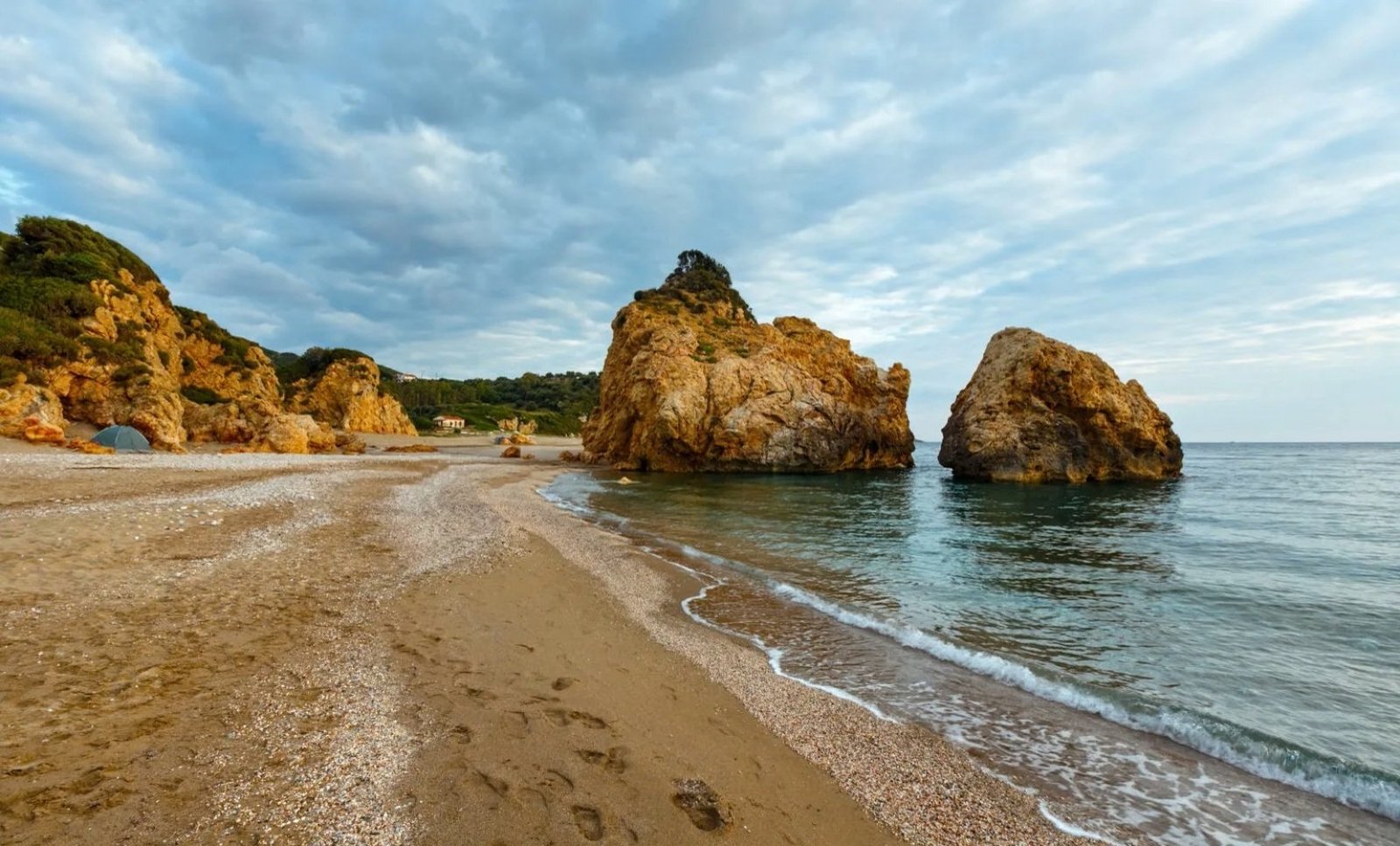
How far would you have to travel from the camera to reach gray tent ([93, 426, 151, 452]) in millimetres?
29094

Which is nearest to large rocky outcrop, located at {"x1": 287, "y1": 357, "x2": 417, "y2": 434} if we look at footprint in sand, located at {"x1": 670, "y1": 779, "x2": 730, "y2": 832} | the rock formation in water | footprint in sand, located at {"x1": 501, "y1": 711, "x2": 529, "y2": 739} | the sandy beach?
the rock formation in water

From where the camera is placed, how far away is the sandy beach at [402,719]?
3740 millimetres

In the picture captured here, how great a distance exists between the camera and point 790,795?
15.2 ft

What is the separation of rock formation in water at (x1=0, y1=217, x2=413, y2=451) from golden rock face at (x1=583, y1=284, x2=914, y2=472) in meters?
25.1

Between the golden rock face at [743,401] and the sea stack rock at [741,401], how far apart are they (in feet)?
0.29

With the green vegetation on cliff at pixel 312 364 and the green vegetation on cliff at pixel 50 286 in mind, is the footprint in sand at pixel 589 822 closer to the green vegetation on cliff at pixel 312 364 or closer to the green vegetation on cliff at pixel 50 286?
the green vegetation on cliff at pixel 50 286

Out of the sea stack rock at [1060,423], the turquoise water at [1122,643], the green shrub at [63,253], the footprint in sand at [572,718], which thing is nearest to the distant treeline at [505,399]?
the green shrub at [63,253]

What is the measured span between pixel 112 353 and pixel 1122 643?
161 feet

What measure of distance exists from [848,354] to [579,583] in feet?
151

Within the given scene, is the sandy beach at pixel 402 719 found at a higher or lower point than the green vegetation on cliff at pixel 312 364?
lower

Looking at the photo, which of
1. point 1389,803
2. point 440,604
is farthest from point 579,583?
point 1389,803

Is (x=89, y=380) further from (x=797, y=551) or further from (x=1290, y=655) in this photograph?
(x=1290, y=655)

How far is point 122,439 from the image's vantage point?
97.0 feet

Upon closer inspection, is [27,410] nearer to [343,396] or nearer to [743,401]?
[743,401]
